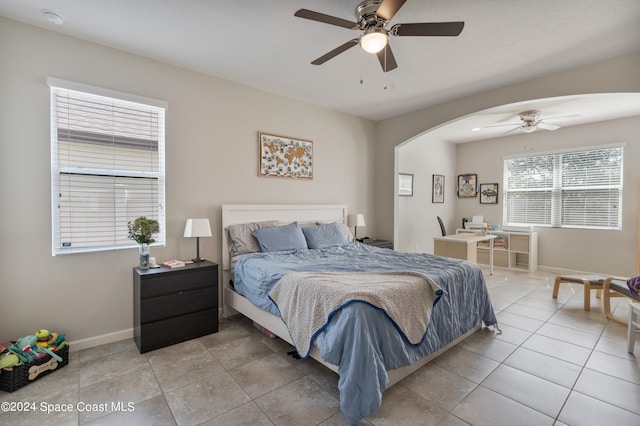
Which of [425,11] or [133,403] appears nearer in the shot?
[133,403]

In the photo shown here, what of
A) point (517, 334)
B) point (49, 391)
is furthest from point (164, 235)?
point (517, 334)

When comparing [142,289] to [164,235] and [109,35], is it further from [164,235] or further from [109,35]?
[109,35]

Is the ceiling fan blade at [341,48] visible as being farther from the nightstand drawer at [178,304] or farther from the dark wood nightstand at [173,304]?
the nightstand drawer at [178,304]

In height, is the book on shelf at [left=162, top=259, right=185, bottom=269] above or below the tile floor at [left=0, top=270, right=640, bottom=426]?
above

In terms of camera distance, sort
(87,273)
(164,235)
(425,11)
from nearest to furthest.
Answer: (425,11) → (87,273) → (164,235)

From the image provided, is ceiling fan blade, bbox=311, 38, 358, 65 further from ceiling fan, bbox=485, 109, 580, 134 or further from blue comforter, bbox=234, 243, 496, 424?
ceiling fan, bbox=485, 109, 580, 134

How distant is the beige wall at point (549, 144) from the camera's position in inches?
131

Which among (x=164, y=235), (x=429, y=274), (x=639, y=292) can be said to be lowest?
(x=639, y=292)

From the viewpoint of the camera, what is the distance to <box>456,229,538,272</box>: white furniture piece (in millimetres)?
5680

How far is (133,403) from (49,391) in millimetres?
688

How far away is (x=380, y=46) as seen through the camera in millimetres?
2074

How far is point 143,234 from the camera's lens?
108 inches

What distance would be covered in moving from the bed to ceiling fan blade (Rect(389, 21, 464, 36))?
175cm

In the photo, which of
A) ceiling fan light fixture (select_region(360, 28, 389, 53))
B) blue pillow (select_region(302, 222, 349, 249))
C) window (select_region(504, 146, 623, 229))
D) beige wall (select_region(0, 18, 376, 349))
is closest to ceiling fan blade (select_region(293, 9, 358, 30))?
ceiling fan light fixture (select_region(360, 28, 389, 53))
